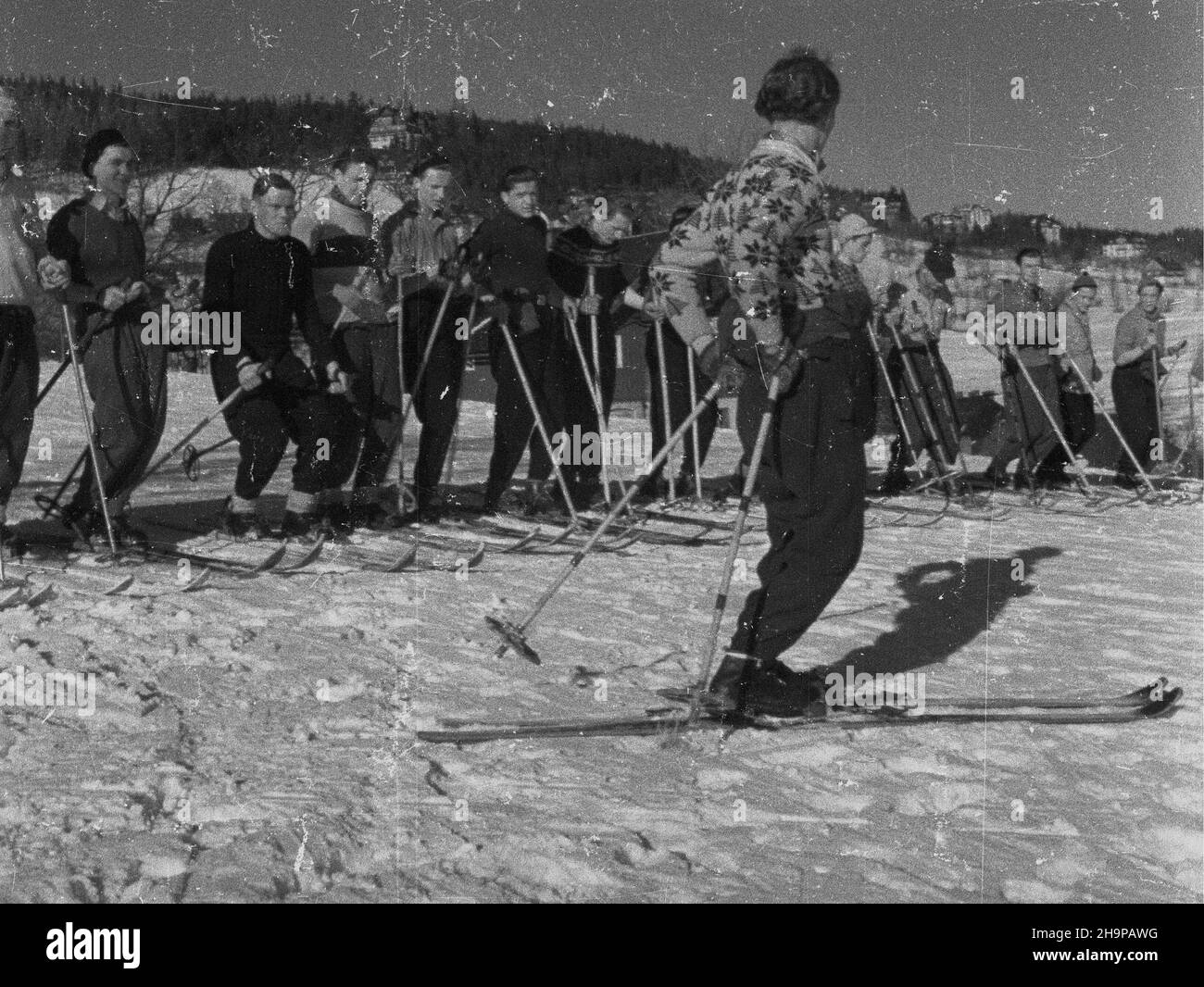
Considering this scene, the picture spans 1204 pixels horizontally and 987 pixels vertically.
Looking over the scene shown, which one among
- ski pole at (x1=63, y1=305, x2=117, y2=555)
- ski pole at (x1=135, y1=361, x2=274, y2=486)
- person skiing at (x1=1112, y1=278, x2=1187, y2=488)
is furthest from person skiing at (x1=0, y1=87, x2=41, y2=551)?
person skiing at (x1=1112, y1=278, x2=1187, y2=488)

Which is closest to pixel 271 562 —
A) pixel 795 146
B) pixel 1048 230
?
pixel 795 146

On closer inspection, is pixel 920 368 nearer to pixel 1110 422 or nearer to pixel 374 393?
pixel 1110 422

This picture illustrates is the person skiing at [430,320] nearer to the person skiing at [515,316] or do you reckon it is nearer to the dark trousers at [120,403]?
the person skiing at [515,316]

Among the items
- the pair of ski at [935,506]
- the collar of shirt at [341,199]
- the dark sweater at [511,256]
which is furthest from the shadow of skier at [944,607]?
the collar of shirt at [341,199]

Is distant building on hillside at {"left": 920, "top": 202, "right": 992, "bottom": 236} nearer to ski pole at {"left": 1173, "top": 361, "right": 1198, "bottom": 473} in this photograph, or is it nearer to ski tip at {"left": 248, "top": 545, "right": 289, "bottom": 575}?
ski tip at {"left": 248, "top": 545, "right": 289, "bottom": 575}

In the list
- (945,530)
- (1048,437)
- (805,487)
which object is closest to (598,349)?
(945,530)

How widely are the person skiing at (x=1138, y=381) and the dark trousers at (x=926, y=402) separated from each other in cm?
160

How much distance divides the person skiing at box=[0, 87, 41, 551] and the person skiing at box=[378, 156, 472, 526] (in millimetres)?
1666

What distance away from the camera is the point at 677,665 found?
474cm

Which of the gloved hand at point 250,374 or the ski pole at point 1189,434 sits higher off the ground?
the gloved hand at point 250,374

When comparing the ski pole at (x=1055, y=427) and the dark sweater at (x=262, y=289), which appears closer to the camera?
the dark sweater at (x=262, y=289)

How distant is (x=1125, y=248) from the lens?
7.42m

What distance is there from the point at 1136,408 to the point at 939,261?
338 centimetres

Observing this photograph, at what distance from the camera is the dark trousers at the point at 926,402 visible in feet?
27.8
